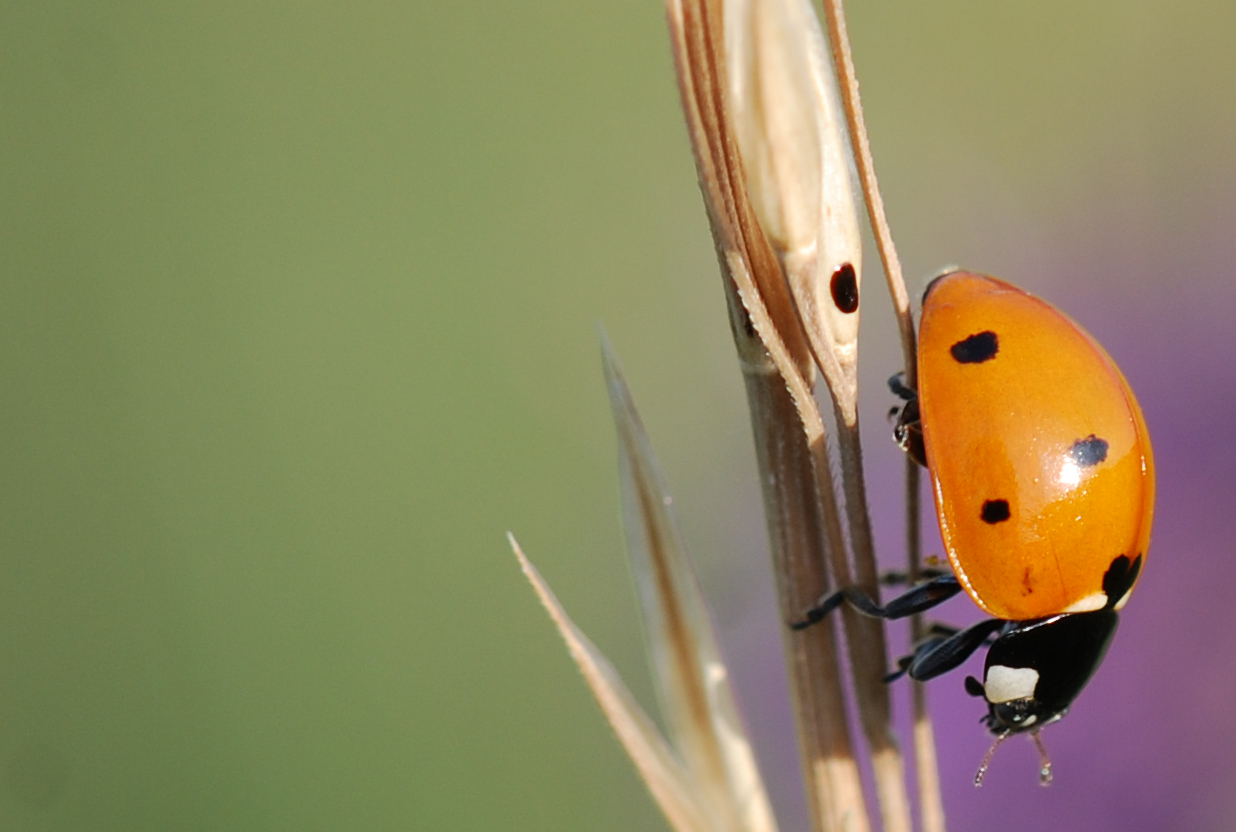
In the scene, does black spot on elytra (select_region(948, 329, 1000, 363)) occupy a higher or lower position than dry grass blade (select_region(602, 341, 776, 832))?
higher

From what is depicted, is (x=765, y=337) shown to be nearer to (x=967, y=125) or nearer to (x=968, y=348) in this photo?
(x=968, y=348)

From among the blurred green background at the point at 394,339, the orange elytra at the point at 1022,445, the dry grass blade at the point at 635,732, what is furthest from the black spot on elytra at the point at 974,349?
the blurred green background at the point at 394,339

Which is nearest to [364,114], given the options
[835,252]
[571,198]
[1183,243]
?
[571,198]

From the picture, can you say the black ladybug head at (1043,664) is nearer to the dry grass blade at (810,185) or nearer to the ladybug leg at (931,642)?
the ladybug leg at (931,642)

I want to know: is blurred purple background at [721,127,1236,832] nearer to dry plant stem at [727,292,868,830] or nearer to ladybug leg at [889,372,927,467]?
ladybug leg at [889,372,927,467]

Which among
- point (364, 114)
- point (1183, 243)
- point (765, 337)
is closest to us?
point (765, 337)

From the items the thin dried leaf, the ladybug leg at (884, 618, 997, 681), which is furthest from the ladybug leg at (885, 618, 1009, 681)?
the thin dried leaf
